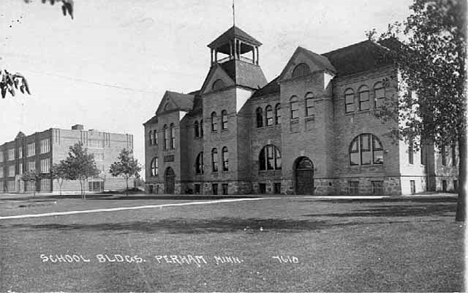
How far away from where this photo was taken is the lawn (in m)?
6.71

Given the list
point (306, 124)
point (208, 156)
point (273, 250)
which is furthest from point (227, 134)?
point (273, 250)

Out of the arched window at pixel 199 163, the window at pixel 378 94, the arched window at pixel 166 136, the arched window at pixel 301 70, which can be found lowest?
the arched window at pixel 199 163

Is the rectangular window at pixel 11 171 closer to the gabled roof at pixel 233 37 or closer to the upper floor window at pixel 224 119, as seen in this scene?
the gabled roof at pixel 233 37

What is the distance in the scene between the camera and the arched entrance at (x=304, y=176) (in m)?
35.0

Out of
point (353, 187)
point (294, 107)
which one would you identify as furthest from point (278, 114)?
point (353, 187)

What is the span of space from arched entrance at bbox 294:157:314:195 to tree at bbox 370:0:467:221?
21.4 metres

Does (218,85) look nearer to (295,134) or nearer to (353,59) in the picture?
(295,134)

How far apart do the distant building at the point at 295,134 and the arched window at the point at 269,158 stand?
0.09 meters

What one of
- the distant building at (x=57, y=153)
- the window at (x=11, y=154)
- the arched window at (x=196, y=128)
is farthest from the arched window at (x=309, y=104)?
the window at (x=11, y=154)

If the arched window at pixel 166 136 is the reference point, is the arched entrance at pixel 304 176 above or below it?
below

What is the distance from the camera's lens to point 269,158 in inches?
1547

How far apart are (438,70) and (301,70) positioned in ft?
75.0

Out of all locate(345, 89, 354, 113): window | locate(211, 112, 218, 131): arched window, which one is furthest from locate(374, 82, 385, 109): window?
locate(211, 112, 218, 131): arched window

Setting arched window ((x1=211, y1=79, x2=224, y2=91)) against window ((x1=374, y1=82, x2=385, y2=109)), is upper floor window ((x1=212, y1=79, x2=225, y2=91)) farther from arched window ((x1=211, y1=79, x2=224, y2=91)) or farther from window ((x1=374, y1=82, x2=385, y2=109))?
window ((x1=374, y1=82, x2=385, y2=109))
